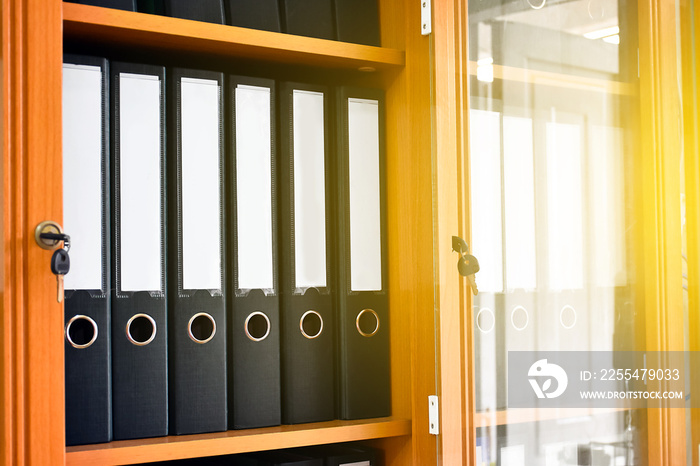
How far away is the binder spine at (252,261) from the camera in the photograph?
3.09ft

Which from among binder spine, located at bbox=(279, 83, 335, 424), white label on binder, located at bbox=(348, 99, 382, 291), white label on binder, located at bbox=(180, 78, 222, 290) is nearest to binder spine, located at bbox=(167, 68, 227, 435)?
white label on binder, located at bbox=(180, 78, 222, 290)

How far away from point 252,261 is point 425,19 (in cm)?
43

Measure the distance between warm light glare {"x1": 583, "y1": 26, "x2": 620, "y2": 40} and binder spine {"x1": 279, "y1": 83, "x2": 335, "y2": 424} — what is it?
0.41 m

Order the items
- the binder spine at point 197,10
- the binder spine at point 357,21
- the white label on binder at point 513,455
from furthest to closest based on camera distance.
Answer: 1. the binder spine at point 357,21
2. the binder spine at point 197,10
3. the white label on binder at point 513,455

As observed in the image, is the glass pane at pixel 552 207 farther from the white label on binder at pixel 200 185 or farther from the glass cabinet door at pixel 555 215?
the white label on binder at pixel 200 185

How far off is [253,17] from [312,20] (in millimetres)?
99

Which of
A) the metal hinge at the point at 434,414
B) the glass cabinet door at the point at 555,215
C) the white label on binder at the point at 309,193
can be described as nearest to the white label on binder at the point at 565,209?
the glass cabinet door at the point at 555,215

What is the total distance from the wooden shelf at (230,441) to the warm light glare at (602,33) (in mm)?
601

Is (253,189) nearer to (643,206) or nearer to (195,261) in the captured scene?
(195,261)

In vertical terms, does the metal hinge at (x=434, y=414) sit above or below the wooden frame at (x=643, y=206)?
below

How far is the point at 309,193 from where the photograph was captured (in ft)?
3.28

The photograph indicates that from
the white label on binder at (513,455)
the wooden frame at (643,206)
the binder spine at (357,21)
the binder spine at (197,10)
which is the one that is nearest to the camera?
the wooden frame at (643,206)

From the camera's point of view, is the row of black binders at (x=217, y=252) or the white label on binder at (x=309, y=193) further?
the white label on binder at (x=309, y=193)

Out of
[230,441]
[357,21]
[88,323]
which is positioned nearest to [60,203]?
[88,323]
